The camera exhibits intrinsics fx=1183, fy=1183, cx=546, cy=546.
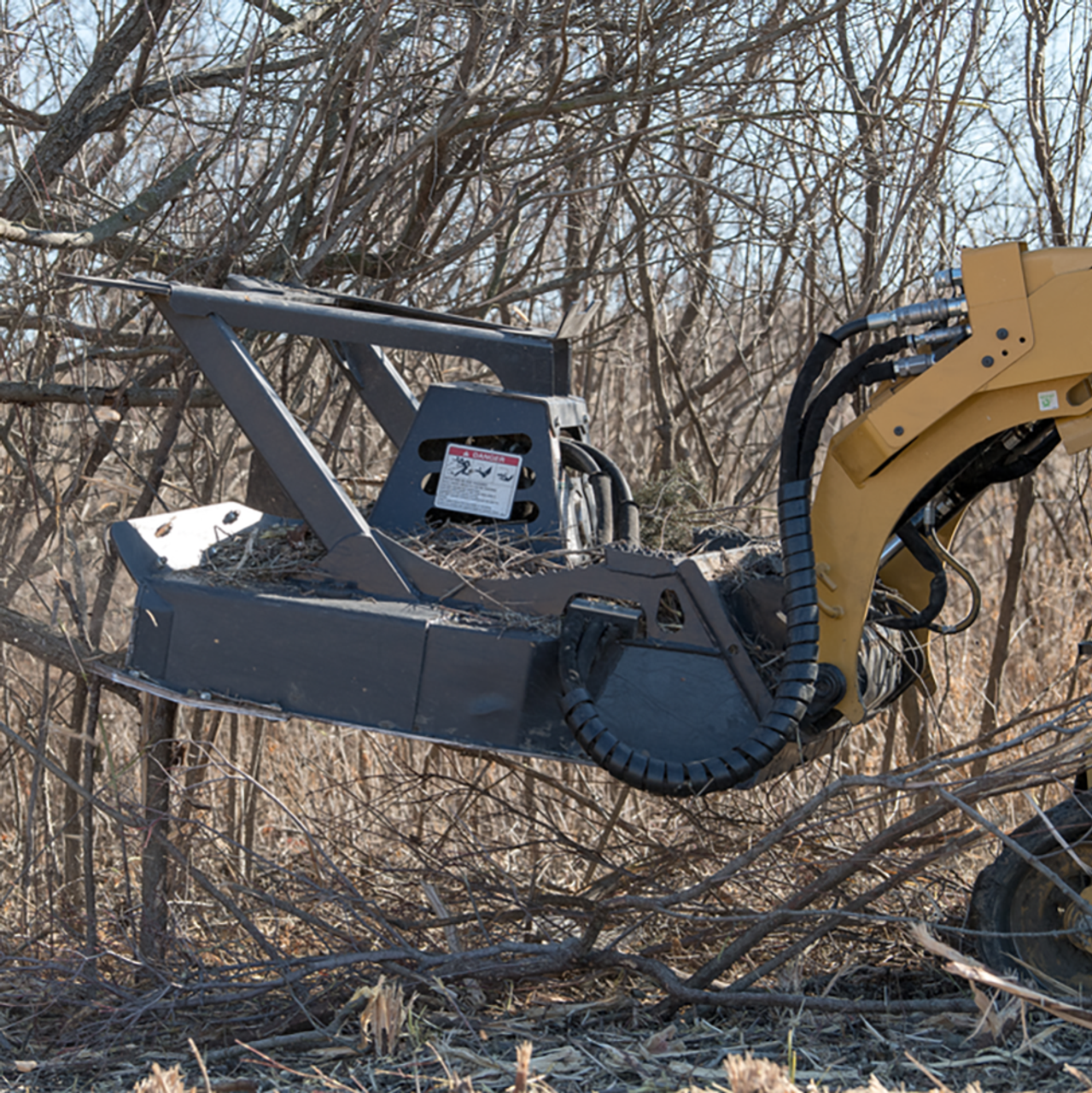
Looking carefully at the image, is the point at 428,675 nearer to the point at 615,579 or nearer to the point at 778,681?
the point at 615,579

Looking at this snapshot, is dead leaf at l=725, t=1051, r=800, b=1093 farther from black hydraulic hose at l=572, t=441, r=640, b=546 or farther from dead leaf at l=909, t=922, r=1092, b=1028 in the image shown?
black hydraulic hose at l=572, t=441, r=640, b=546

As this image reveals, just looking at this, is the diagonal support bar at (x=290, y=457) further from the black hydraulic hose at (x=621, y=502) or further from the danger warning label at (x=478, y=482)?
the black hydraulic hose at (x=621, y=502)

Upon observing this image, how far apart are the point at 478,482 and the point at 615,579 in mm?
675

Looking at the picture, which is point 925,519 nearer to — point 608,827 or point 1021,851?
point 1021,851

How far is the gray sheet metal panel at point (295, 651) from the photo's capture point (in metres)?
3.63

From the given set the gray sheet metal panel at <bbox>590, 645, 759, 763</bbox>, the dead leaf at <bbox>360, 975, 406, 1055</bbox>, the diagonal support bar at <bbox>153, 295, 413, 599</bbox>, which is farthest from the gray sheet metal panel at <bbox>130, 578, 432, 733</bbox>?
the dead leaf at <bbox>360, 975, 406, 1055</bbox>

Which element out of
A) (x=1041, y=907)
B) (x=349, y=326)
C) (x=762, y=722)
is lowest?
(x=1041, y=907)

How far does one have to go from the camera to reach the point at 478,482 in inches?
159

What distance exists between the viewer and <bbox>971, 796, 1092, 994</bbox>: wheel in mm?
3355

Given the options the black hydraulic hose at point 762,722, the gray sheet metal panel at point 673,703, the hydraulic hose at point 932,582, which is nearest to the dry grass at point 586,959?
the black hydraulic hose at point 762,722

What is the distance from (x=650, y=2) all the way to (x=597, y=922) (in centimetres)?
469

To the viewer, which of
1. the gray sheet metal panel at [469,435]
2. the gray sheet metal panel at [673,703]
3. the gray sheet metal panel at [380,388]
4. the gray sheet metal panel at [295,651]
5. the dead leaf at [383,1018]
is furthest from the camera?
the gray sheet metal panel at [380,388]

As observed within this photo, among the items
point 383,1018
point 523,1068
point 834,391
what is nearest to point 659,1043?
point 383,1018

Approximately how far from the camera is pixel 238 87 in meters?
5.97
